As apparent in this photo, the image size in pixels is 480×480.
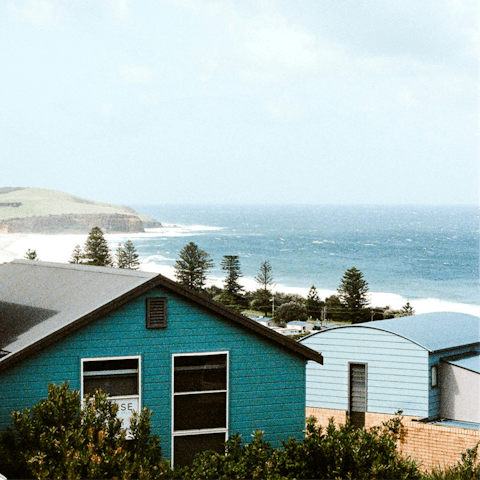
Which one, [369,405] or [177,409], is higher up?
[177,409]

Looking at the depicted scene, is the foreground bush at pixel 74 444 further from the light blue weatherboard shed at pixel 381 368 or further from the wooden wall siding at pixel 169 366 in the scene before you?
the light blue weatherboard shed at pixel 381 368

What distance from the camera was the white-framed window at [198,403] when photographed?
12.8 meters

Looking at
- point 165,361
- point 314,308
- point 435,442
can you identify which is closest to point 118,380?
point 165,361

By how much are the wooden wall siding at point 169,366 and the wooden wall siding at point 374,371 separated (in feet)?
21.2

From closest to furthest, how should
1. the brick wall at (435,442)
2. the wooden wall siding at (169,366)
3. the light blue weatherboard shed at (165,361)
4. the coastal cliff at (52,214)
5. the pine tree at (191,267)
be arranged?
the wooden wall siding at (169,366) < the light blue weatherboard shed at (165,361) < the brick wall at (435,442) < the pine tree at (191,267) < the coastal cliff at (52,214)

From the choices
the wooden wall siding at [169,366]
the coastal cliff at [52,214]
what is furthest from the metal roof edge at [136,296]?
the coastal cliff at [52,214]

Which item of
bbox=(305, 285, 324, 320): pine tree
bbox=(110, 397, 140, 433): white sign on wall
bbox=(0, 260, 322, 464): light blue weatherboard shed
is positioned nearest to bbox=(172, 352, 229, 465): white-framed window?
bbox=(0, 260, 322, 464): light blue weatherboard shed

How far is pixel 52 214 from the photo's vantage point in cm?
17688

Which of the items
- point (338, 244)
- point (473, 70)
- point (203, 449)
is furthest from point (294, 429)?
point (338, 244)

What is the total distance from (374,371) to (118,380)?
8.88 meters

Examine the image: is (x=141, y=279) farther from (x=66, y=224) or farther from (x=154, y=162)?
(x=154, y=162)

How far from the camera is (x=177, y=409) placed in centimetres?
1279

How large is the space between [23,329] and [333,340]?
910cm

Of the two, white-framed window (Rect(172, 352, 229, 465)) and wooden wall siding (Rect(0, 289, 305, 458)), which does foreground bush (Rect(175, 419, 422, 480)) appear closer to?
white-framed window (Rect(172, 352, 229, 465))
